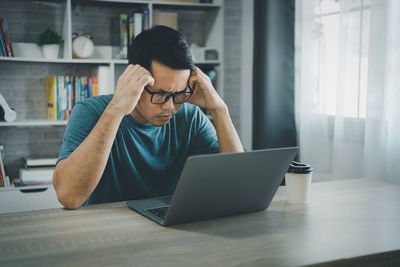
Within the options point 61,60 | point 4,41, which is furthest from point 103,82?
point 4,41

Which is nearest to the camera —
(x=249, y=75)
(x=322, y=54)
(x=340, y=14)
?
(x=340, y=14)

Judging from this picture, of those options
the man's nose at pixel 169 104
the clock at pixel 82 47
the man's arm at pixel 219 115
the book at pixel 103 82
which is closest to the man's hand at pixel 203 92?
the man's arm at pixel 219 115

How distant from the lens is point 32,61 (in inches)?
108

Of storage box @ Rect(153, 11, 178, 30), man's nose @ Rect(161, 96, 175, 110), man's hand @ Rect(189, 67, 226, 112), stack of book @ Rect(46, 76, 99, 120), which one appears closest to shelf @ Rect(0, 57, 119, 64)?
stack of book @ Rect(46, 76, 99, 120)

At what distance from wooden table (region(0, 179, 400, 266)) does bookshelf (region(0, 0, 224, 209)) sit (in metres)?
1.68

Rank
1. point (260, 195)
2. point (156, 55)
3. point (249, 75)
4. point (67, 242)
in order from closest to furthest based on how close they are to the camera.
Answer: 1. point (67, 242)
2. point (260, 195)
3. point (156, 55)
4. point (249, 75)

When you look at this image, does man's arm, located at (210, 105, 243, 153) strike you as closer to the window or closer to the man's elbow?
the man's elbow

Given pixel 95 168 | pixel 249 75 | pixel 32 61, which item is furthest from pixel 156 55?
pixel 249 75

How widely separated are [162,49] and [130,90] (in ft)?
0.63

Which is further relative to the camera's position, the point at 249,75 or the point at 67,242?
the point at 249,75

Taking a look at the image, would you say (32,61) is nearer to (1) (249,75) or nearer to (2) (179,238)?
(1) (249,75)

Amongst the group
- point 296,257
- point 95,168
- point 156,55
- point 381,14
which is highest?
point 381,14

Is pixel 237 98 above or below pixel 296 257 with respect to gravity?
above

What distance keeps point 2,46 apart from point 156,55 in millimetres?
1587
